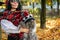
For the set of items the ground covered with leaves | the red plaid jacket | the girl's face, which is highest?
the girl's face

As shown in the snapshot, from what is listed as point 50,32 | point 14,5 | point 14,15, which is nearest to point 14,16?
point 14,15

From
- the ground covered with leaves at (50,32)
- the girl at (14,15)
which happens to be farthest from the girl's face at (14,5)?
the ground covered with leaves at (50,32)

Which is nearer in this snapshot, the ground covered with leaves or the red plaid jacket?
the red plaid jacket

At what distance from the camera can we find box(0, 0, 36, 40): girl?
76.4 inches

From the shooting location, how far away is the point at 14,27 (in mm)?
1918

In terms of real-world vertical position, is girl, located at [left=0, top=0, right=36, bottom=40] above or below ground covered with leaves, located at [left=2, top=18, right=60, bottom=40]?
above

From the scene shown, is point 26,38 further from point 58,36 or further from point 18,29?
point 58,36

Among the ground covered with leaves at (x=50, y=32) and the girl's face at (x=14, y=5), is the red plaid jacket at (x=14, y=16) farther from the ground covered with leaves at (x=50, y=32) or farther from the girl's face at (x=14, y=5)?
the ground covered with leaves at (x=50, y=32)

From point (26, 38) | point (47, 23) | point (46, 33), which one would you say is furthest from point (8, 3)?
point (47, 23)

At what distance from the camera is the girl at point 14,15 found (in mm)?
1940

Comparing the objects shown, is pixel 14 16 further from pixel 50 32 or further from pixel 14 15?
pixel 50 32

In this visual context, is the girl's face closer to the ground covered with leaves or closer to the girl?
the girl

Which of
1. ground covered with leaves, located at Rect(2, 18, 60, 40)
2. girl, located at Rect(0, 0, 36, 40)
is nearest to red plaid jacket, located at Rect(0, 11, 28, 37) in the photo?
girl, located at Rect(0, 0, 36, 40)

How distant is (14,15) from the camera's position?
1.96 meters
